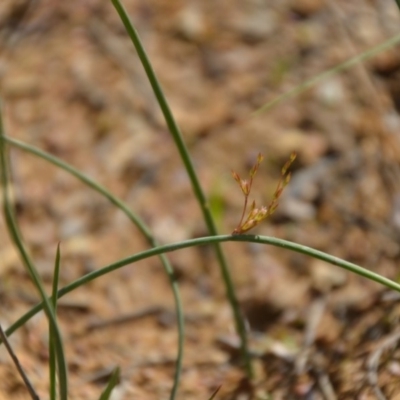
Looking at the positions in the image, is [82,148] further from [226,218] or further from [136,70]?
[226,218]

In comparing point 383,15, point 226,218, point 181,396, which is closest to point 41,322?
point 181,396

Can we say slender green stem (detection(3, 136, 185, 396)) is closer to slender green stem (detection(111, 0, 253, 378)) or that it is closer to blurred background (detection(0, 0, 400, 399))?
slender green stem (detection(111, 0, 253, 378))

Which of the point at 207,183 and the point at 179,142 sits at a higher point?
the point at 207,183

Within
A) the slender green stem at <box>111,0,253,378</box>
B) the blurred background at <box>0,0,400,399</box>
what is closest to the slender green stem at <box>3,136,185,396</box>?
the slender green stem at <box>111,0,253,378</box>

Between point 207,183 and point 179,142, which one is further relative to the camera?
point 207,183

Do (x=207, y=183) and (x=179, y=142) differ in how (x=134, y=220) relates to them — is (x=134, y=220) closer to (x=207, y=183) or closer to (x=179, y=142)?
(x=179, y=142)

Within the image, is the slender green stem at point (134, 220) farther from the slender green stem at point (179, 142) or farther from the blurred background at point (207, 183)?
the blurred background at point (207, 183)

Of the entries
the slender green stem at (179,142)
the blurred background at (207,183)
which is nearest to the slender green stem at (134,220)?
the slender green stem at (179,142)

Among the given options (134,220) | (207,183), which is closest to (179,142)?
(134,220)
